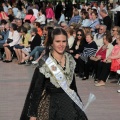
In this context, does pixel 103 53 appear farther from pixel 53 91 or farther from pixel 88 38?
pixel 53 91

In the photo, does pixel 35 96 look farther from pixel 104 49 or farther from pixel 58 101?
pixel 104 49

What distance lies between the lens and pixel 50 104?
5410 millimetres

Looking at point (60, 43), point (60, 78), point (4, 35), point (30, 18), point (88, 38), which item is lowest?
point (30, 18)

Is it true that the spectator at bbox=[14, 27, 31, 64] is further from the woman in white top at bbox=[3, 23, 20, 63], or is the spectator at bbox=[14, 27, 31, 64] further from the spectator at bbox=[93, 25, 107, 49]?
the spectator at bbox=[93, 25, 107, 49]

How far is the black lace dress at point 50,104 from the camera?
532 centimetres

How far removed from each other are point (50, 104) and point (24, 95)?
19.4 feet

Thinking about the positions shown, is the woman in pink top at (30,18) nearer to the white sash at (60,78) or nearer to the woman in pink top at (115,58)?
the woman in pink top at (115,58)

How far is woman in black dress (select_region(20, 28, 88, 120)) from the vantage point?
17.3 feet

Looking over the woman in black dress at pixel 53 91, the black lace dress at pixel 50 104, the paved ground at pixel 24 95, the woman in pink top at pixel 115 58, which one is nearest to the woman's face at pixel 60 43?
the woman in black dress at pixel 53 91

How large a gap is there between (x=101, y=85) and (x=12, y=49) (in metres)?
5.09

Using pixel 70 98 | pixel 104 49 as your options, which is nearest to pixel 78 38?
pixel 104 49

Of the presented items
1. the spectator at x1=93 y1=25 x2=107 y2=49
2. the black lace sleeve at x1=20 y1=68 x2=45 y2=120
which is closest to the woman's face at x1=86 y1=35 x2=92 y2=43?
the spectator at x1=93 y1=25 x2=107 y2=49

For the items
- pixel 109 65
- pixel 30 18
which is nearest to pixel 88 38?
pixel 109 65

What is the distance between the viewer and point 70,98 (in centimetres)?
541
